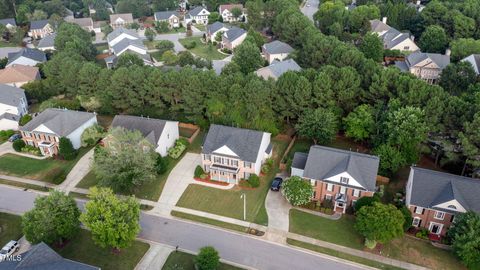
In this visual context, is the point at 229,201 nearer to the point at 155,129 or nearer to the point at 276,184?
the point at 276,184

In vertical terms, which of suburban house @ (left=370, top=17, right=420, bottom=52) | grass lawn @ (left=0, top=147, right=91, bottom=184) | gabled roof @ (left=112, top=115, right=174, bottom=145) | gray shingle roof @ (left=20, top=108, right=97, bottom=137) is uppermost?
suburban house @ (left=370, top=17, right=420, bottom=52)

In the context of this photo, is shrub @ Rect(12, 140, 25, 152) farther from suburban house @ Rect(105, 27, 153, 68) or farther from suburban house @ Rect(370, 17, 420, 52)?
suburban house @ Rect(370, 17, 420, 52)

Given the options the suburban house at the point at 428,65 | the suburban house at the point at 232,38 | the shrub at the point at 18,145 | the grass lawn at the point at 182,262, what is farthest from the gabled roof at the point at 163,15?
the grass lawn at the point at 182,262

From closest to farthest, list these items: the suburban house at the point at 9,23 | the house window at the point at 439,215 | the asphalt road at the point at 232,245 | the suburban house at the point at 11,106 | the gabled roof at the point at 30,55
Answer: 1. the asphalt road at the point at 232,245
2. the house window at the point at 439,215
3. the suburban house at the point at 11,106
4. the gabled roof at the point at 30,55
5. the suburban house at the point at 9,23

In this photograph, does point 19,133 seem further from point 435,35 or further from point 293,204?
point 435,35

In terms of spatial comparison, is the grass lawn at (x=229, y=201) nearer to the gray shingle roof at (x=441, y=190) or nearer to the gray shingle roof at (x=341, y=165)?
the gray shingle roof at (x=341, y=165)

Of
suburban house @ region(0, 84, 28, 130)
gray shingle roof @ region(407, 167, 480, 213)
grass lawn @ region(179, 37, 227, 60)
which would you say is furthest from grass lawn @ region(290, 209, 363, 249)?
grass lawn @ region(179, 37, 227, 60)
